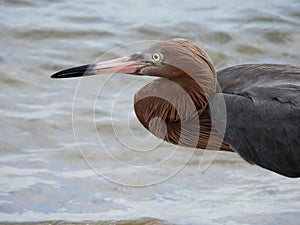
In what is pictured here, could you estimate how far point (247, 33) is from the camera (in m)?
11.9

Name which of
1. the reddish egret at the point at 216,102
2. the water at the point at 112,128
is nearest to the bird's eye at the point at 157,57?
the reddish egret at the point at 216,102

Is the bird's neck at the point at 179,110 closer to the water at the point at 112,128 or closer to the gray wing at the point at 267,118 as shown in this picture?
the gray wing at the point at 267,118

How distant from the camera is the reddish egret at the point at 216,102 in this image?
6.57 metres

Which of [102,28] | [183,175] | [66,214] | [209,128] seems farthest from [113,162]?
[102,28]

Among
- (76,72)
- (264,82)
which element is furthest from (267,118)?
(76,72)

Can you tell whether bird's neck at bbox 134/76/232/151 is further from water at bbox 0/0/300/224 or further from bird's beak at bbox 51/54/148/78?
water at bbox 0/0/300/224

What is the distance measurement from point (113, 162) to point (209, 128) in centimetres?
194

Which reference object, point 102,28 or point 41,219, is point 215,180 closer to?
point 41,219

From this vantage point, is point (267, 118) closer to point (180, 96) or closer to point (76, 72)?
point (180, 96)

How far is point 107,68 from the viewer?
641 cm

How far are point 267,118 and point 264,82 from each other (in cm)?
36

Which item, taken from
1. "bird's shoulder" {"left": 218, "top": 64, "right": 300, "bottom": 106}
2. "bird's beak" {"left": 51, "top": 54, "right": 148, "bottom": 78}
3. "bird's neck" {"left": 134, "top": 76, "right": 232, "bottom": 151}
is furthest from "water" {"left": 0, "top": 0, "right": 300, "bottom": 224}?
"bird's beak" {"left": 51, "top": 54, "right": 148, "bottom": 78}

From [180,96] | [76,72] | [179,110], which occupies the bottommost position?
[179,110]

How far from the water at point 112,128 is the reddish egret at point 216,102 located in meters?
0.83
